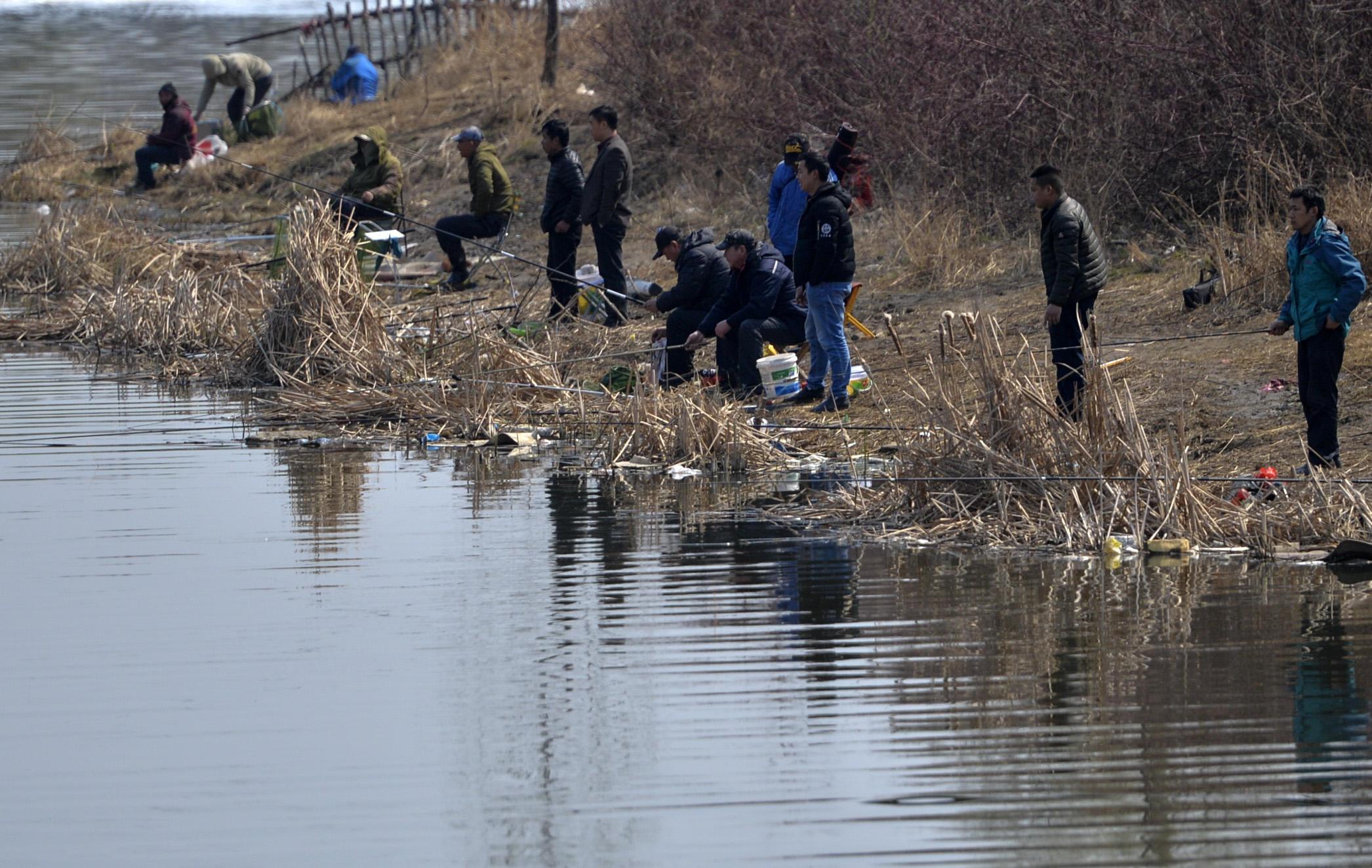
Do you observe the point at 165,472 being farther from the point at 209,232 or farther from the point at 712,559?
the point at 209,232

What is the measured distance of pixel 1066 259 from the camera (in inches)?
398

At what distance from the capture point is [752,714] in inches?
254

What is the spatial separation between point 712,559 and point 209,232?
15.9 meters

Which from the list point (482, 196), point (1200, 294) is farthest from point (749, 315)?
point (482, 196)

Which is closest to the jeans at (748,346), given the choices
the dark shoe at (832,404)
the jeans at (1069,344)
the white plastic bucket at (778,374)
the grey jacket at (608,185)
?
the white plastic bucket at (778,374)

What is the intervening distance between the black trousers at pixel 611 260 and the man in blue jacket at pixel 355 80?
574 inches

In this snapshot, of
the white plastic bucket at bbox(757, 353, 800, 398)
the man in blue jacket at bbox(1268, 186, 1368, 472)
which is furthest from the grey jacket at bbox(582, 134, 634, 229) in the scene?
the man in blue jacket at bbox(1268, 186, 1368, 472)

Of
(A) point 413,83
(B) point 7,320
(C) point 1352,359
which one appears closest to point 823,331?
(C) point 1352,359

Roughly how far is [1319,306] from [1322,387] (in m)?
0.40

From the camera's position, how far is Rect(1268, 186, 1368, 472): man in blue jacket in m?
8.98

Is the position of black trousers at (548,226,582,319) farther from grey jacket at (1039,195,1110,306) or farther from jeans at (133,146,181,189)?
jeans at (133,146,181,189)

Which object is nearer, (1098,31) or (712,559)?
(712,559)

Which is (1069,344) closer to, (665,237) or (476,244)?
(665,237)

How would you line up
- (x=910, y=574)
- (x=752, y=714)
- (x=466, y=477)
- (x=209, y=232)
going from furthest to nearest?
(x=209, y=232)
(x=466, y=477)
(x=910, y=574)
(x=752, y=714)
